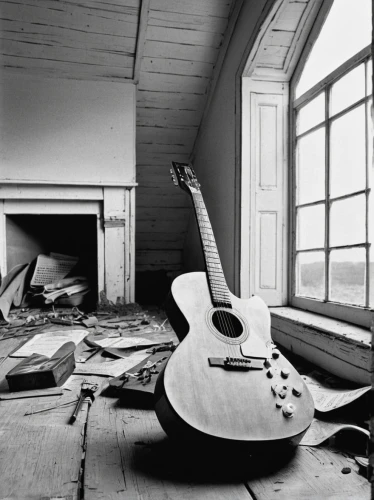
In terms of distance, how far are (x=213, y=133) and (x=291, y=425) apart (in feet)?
9.90

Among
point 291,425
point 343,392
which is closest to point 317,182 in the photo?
point 343,392

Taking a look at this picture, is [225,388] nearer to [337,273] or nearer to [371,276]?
[371,276]

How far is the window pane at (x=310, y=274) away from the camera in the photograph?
2533 mm

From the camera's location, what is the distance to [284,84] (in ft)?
9.74

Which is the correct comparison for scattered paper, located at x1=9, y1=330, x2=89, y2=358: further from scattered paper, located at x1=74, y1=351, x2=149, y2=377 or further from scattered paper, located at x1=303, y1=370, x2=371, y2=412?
scattered paper, located at x1=303, y1=370, x2=371, y2=412

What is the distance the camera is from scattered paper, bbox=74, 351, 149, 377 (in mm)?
1929

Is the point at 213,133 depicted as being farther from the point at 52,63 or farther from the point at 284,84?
the point at 52,63

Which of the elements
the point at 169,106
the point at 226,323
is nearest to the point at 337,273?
the point at 226,323

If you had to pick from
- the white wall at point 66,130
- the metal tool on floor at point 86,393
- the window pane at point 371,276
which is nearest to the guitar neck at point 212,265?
the metal tool on floor at point 86,393

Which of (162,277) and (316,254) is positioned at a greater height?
(316,254)

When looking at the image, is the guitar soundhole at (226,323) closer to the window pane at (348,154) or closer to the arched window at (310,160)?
the arched window at (310,160)

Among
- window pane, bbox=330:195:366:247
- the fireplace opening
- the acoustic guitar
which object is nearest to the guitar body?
the acoustic guitar

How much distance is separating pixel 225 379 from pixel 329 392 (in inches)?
29.8

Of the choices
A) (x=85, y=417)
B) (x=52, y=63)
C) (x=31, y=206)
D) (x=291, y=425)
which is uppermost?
(x=52, y=63)
